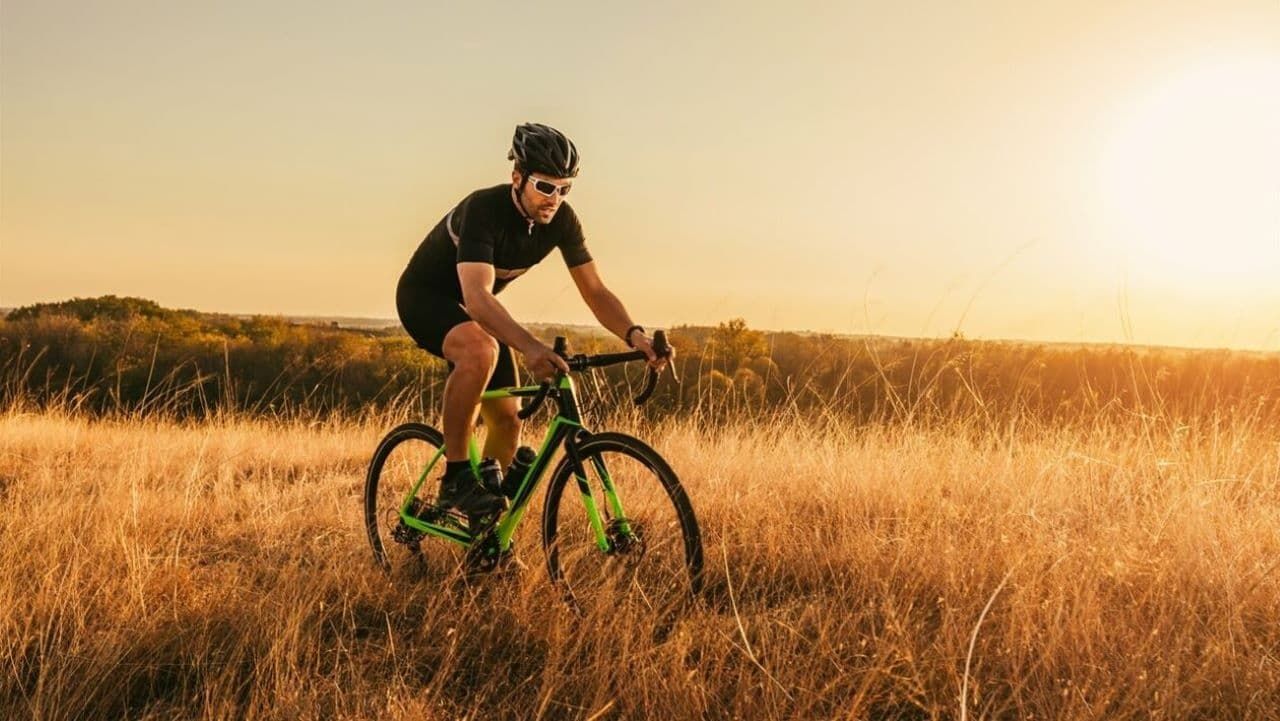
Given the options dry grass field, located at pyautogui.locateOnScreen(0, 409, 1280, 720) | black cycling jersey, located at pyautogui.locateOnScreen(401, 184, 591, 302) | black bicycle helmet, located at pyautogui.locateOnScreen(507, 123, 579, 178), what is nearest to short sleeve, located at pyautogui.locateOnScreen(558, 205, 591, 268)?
black cycling jersey, located at pyautogui.locateOnScreen(401, 184, 591, 302)

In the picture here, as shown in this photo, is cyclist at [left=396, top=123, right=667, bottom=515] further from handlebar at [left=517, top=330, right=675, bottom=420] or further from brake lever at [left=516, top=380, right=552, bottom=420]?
brake lever at [left=516, top=380, right=552, bottom=420]

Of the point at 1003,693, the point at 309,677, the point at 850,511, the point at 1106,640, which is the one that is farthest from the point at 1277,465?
the point at 309,677

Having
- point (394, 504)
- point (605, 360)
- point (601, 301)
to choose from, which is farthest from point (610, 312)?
point (394, 504)

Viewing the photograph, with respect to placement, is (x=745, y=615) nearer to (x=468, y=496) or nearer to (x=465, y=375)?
(x=468, y=496)

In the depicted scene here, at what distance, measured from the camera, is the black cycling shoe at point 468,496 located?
4.19 meters

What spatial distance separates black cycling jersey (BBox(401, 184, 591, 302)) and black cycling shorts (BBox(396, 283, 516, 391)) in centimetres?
5

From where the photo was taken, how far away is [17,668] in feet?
11.0

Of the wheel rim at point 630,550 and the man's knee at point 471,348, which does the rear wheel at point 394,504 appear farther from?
the wheel rim at point 630,550

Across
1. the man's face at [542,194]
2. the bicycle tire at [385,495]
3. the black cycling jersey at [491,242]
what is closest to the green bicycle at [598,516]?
the bicycle tire at [385,495]

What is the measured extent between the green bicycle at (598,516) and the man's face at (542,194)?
0.76 metres

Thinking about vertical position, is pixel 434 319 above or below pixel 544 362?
above

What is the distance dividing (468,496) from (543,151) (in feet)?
5.24

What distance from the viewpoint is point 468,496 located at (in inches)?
169

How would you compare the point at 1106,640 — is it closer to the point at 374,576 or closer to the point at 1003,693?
the point at 1003,693
